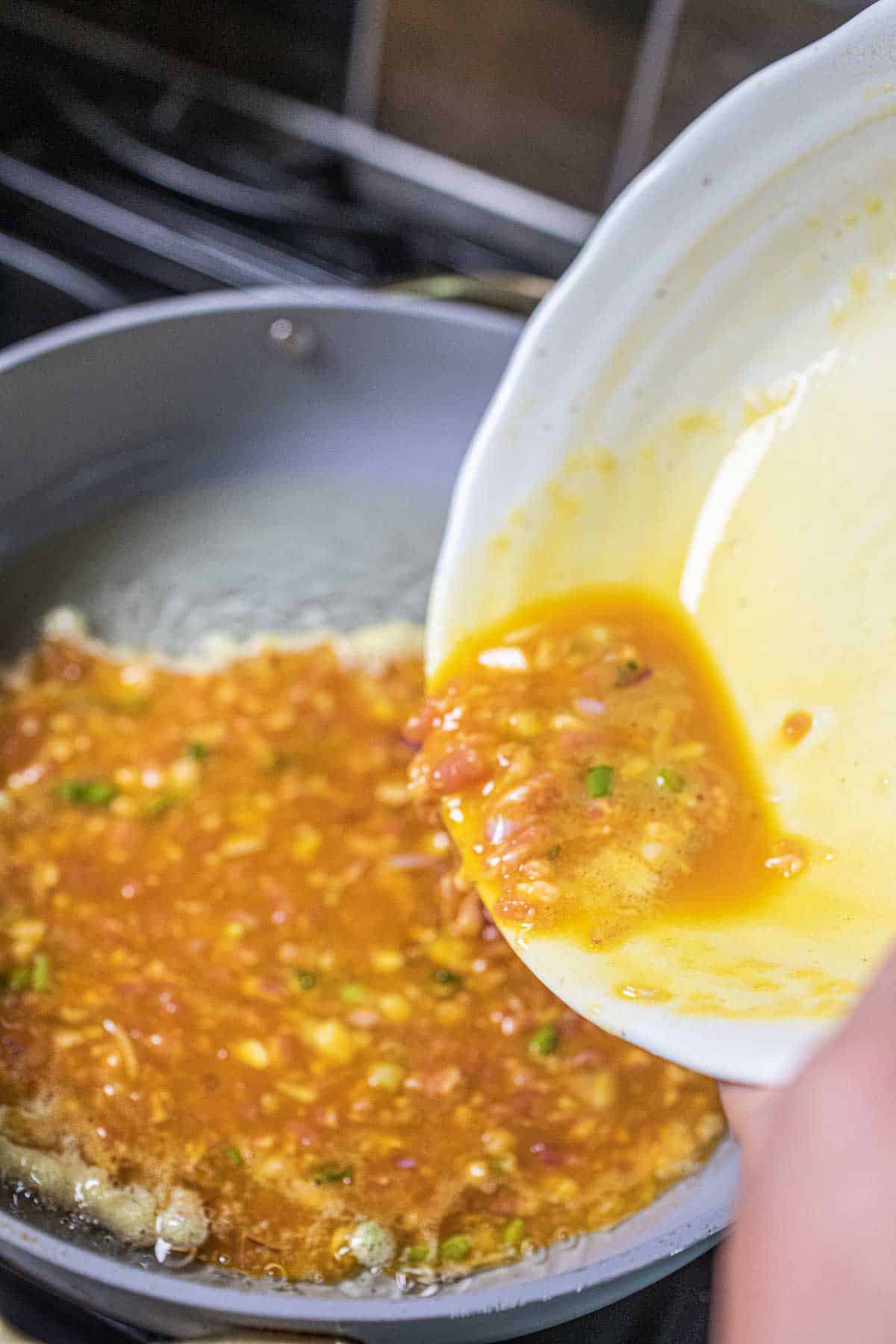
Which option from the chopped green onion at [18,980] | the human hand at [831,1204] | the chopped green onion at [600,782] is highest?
the chopped green onion at [600,782]

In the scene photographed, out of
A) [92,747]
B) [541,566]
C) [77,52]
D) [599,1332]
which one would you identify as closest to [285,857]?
[92,747]

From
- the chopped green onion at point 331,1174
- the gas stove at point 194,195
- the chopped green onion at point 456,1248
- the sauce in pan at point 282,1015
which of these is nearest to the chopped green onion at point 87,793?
the sauce in pan at point 282,1015

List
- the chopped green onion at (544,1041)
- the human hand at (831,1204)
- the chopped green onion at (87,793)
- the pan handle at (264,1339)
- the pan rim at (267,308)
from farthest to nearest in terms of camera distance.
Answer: the pan rim at (267,308) → the chopped green onion at (87,793) → the chopped green onion at (544,1041) → the pan handle at (264,1339) → the human hand at (831,1204)

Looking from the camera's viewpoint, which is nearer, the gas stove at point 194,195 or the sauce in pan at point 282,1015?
the sauce in pan at point 282,1015

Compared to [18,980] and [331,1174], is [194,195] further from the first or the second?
[331,1174]

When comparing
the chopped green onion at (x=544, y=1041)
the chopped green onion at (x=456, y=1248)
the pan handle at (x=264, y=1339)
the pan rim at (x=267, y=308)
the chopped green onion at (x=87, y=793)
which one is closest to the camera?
the pan handle at (x=264, y=1339)

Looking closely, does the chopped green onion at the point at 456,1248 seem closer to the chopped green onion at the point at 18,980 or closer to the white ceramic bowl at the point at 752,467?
the white ceramic bowl at the point at 752,467
